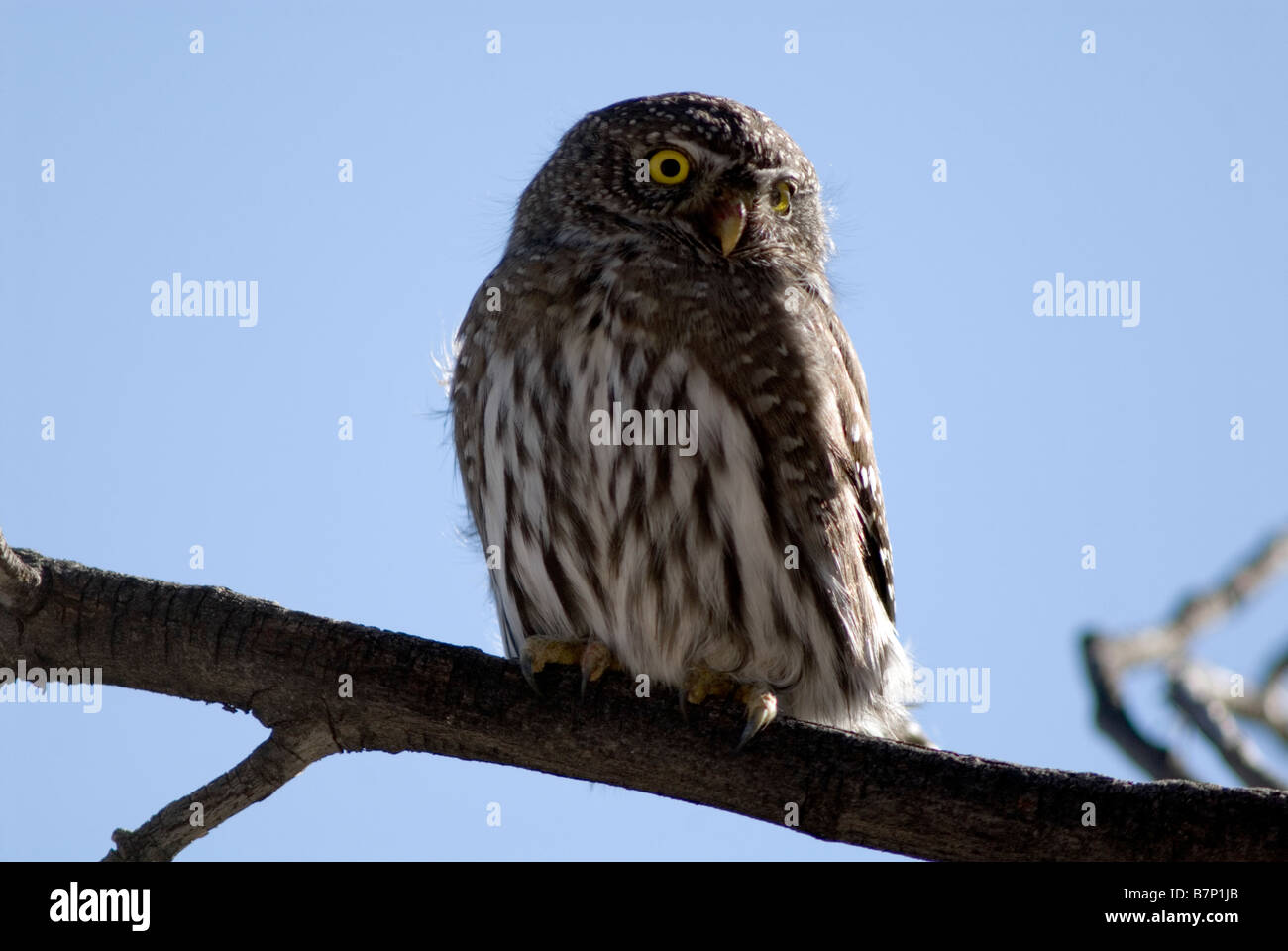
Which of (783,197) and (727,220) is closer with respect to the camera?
(727,220)

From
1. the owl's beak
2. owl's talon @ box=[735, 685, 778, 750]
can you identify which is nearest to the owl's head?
the owl's beak

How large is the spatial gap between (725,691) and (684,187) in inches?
70.7

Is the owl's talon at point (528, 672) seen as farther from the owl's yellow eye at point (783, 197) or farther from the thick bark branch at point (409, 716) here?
the owl's yellow eye at point (783, 197)

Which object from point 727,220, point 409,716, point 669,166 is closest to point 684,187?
point 669,166

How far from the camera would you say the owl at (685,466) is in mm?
4402

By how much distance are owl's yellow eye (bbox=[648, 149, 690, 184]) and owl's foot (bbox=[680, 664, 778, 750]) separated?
5.70 feet

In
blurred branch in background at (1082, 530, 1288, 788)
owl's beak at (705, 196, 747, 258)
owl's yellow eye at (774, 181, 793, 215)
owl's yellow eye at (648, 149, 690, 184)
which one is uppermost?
owl's yellow eye at (648, 149, 690, 184)

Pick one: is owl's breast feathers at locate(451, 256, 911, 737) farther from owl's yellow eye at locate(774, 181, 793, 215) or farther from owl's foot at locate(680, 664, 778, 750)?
owl's yellow eye at locate(774, 181, 793, 215)

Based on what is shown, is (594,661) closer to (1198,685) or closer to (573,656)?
(573,656)

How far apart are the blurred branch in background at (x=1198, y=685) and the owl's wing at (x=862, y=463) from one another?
72 cm

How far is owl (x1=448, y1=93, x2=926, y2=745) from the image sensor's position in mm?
4402

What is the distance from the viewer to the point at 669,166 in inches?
199

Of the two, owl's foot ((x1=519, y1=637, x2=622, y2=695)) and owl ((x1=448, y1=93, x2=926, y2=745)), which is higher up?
owl ((x1=448, y1=93, x2=926, y2=745))
